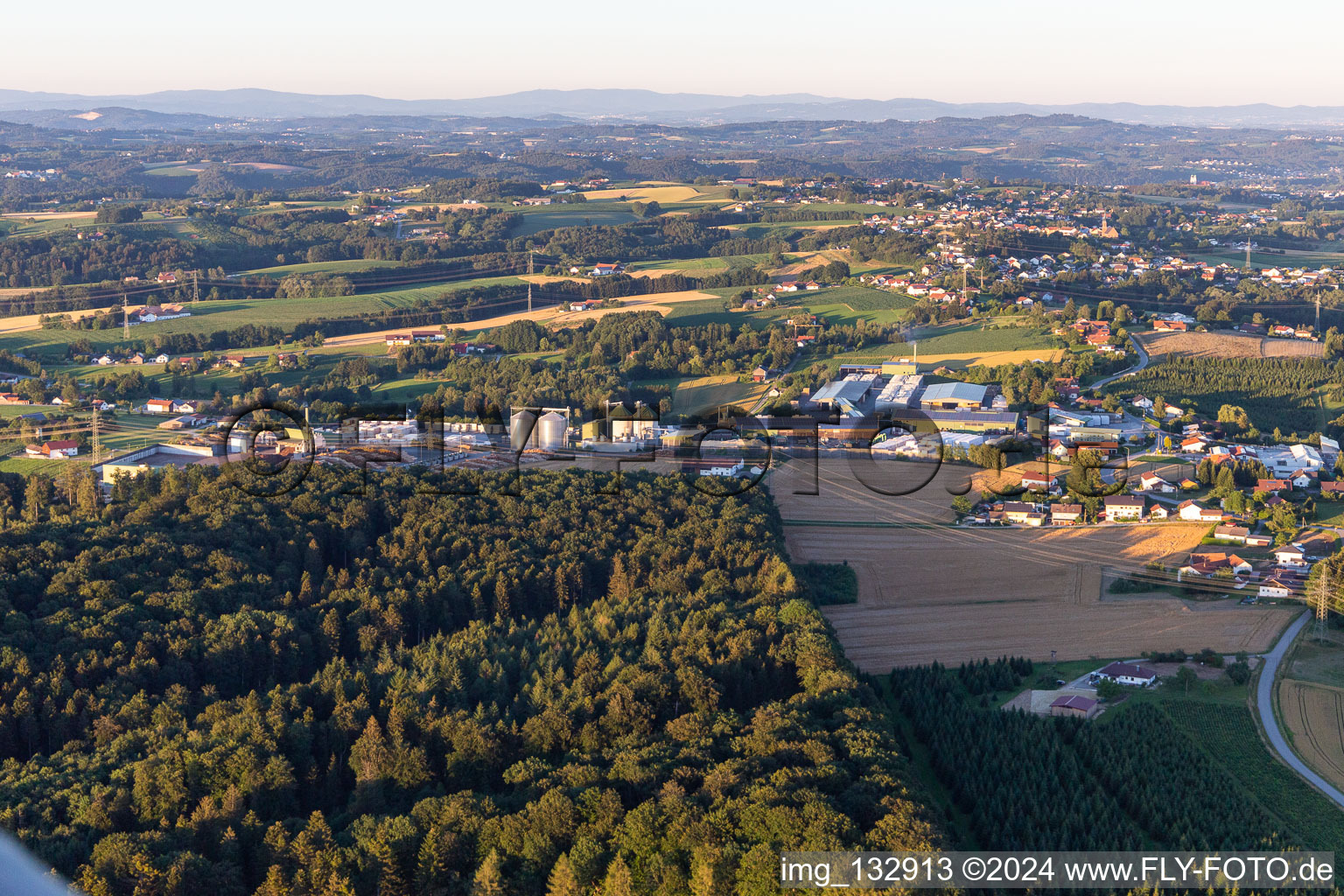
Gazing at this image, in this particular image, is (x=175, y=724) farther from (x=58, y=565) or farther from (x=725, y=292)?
(x=725, y=292)

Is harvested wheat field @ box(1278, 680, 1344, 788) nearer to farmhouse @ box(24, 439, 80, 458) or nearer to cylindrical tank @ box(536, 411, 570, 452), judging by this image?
cylindrical tank @ box(536, 411, 570, 452)

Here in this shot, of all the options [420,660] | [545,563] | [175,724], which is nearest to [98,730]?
[175,724]

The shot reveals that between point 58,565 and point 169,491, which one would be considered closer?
point 58,565

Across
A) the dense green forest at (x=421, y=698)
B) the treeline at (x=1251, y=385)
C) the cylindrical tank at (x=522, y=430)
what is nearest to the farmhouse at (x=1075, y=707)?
the dense green forest at (x=421, y=698)

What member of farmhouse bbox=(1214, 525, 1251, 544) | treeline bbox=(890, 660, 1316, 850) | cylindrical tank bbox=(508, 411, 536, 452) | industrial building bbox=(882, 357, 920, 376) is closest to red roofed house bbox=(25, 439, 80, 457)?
cylindrical tank bbox=(508, 411, 536, 452)

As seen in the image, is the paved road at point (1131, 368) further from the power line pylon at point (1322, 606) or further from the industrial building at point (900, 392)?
the power line pylon at point (1322, 606)
